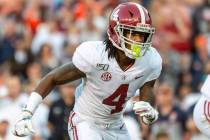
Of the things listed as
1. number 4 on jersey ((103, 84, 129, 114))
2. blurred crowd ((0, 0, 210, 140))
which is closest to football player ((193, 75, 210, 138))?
number 4 on jersey ((103, 84, 129, 114))

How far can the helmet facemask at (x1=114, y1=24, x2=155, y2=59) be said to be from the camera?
25.1 feet

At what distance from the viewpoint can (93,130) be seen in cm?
795

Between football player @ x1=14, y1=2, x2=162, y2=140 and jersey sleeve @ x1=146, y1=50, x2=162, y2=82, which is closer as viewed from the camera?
football player @ x1=14, y1=2, x2=162, y2=140

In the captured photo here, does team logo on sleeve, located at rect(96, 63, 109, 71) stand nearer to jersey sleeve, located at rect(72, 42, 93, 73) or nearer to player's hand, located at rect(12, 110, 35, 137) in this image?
jersey sleeve, located at rect(72, 42, 93, 73)

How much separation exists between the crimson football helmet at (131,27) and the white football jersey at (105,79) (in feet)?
0.62

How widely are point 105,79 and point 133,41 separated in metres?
0.43

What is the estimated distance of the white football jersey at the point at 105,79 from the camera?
7.80 m

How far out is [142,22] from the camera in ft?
25.3

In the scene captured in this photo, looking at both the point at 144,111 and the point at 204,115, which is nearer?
the point at 144,111

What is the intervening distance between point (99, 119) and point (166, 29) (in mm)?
6840

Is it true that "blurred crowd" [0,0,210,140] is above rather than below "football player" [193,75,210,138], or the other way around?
below

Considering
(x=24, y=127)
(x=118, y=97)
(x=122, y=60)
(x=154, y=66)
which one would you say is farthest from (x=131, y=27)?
(x=24, y=127)

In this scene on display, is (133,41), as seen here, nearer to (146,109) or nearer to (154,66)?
(154,66)

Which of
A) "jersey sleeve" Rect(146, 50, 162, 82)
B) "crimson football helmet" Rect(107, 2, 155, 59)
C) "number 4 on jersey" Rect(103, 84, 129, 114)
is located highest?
"crimson football helmet" Rect(107, 2, 155, 59)
